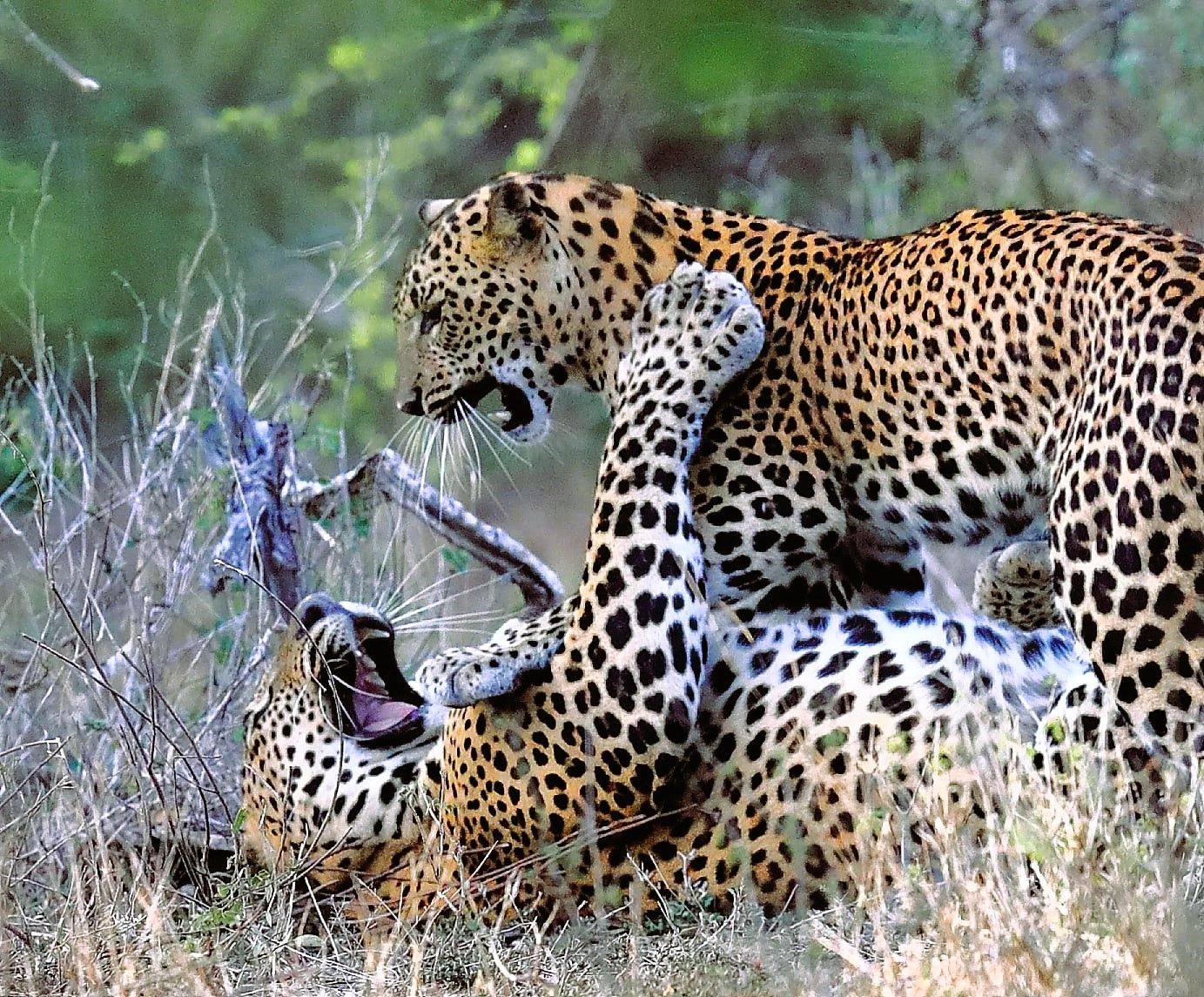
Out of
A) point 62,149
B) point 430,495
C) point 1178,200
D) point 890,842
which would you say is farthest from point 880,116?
point 890,842

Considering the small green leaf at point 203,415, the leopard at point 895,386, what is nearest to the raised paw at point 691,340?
the leopard at point 895,386

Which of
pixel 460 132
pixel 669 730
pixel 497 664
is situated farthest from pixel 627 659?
pixel 460 132

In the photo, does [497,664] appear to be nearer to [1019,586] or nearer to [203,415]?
[1019,586]

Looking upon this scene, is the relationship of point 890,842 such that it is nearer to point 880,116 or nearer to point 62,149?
point 880,116

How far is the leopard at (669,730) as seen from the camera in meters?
5.02

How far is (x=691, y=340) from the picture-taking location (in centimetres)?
557

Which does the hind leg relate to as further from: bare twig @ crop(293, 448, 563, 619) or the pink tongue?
bare twig @ crop(293, 448, 563, 619)

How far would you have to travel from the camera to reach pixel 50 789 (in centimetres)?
483

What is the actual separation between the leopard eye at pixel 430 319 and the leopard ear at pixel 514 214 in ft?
1.09

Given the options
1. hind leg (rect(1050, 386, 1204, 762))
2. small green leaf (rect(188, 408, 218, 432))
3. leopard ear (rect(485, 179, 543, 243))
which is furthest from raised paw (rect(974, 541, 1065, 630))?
small green leaf (rect(188, 408, 218, 432))

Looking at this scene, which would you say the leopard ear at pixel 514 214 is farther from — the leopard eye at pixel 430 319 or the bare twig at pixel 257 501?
the bare twig at pixel 257 501

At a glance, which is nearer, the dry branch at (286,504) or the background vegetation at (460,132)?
the dry branch at (286,504)

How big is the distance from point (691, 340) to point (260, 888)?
1.88m

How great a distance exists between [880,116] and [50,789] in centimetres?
857
